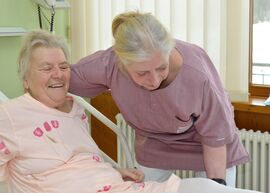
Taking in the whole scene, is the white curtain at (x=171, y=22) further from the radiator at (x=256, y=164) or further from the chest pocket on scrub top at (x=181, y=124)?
the chest pocket on scrub top at (x=181, y=124)

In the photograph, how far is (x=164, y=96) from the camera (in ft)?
5.64

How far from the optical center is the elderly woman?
165 centimetres

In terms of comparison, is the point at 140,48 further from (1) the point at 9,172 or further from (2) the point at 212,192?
(1) the point at 9,172

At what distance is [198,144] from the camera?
1907mm

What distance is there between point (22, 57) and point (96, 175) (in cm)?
55

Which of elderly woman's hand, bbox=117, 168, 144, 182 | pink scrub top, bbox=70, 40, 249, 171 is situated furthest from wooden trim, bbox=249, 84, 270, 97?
elderly woman's hand, bbox=117, 168, 144, 182

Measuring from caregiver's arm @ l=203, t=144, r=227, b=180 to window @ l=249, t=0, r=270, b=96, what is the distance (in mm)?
930

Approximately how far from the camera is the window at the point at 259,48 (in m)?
2.53

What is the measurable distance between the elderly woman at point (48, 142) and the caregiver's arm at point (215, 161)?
0.20 m

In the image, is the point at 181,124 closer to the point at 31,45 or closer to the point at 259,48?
the point at 31,45

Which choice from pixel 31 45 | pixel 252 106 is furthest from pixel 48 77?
pixel 252 106

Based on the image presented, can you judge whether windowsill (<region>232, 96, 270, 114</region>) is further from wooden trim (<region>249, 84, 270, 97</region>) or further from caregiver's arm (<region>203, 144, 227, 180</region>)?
caregiver's arm (<region>203, 144, 227, 180</region>)

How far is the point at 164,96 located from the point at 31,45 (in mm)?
565

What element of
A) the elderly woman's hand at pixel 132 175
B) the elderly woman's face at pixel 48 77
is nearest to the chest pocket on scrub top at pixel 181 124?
the elderly woman's hand at pixel 132 175
